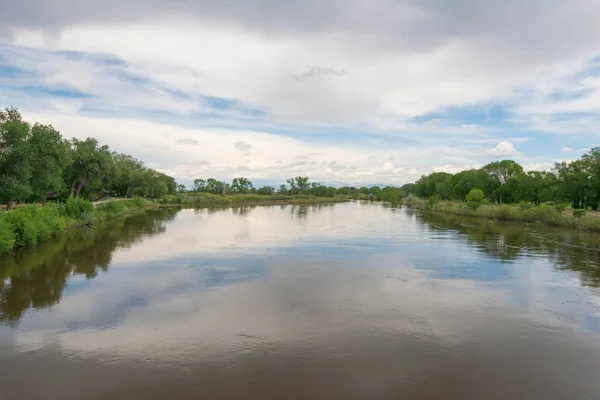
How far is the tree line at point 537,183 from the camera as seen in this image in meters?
50.8

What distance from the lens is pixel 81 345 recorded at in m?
10.7

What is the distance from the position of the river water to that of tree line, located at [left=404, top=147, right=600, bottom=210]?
3309 cm

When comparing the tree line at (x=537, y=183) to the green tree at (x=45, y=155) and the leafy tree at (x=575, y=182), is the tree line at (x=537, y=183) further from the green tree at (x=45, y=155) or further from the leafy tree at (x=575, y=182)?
the green tree at (x=45, y=155)

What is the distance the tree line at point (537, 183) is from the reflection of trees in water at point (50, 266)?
2129 inches

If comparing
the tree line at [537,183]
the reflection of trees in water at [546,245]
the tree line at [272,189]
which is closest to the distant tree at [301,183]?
the tree line at [272,189]

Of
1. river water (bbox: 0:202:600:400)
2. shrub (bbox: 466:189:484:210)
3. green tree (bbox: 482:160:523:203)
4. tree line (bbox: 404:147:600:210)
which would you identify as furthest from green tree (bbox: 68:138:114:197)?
green tree (bbox: 482:160:523:203)

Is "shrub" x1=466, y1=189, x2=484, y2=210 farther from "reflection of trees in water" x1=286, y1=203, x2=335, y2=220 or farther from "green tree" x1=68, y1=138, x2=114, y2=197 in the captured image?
"green tree" x1=68, y1=138, x2=114, y2=197

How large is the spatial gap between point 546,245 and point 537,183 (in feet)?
134

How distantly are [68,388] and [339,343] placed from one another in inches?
269

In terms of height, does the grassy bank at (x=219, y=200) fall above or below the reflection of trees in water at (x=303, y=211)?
above

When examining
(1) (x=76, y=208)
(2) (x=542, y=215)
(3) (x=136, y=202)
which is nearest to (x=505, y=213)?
(2) (x=542, y=215)

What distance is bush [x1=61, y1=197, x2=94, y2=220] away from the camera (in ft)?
119

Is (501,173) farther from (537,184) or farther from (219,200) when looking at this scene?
(219,200)

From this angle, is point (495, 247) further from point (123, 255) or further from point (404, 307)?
point (123, 255)
